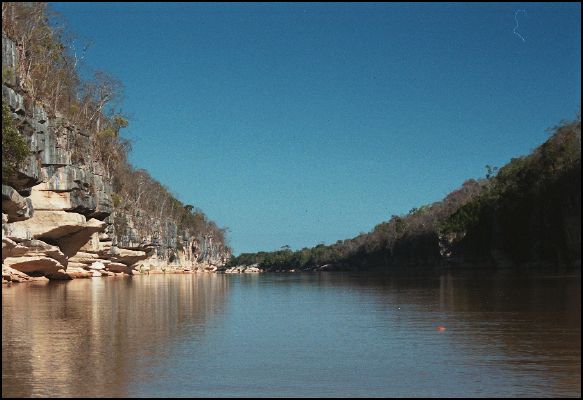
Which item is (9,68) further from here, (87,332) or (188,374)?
(188,374)

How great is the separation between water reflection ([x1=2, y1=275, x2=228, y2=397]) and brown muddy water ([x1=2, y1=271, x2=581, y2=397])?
1.1 inches

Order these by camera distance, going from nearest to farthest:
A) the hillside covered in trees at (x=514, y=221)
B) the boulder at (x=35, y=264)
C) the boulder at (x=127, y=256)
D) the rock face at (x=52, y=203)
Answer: the rock face at (x=52, y=203)
the boulder at (x=35, y=264)
the hillside covered in trees at (x=514, y=221)
the boulder at (x=127, y=256)

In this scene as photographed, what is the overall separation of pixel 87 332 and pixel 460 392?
975cm

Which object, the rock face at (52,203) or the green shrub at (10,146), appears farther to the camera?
the rock face at (52,203)

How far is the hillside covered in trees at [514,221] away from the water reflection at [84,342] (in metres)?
48.0

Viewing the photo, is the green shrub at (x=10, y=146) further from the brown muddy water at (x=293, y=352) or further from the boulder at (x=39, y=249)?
the brown muddy water at (x=293, y=352)

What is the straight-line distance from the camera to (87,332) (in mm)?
16469

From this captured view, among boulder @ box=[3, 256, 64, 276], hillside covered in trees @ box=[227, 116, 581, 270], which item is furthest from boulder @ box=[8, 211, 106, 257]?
hillside covered in trees @ box=[227, 116, 581, 270]

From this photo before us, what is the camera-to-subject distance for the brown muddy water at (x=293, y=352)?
33.6 feet

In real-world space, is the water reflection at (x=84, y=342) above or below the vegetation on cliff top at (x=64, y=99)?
below

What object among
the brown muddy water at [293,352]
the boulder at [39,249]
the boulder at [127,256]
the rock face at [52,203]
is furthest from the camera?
the boulder at [127,256]

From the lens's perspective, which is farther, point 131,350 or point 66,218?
point 66,218

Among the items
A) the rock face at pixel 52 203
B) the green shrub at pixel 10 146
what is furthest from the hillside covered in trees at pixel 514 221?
the green shrub at pixel 10 146

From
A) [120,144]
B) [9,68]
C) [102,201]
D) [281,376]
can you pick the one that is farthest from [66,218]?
[281,376]
